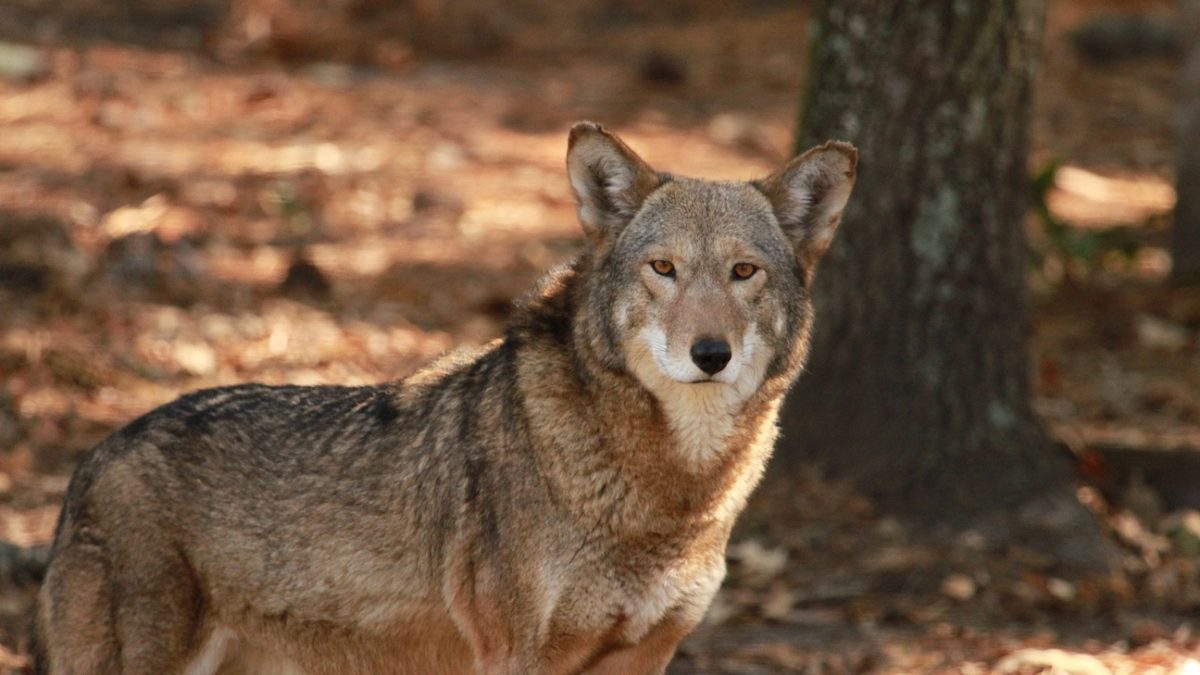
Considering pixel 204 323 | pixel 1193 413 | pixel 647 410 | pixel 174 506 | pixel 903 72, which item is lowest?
pixel 1193 413

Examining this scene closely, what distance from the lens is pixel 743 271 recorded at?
5012mm

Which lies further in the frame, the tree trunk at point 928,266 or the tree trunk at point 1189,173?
the tree trunk at point 1189,173

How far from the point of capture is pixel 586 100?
48.7 ft

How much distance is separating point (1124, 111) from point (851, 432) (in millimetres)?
9512

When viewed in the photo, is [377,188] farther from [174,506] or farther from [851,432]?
[174,506]

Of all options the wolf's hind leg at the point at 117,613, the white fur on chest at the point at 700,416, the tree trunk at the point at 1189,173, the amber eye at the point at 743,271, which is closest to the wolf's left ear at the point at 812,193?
the amber eye at the point at 743,271

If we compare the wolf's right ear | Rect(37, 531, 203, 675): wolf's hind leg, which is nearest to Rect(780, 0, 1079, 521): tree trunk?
the wolf's right ear

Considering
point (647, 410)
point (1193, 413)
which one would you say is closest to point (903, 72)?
point (647, 410)

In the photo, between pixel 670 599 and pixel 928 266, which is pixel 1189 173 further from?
pixel 670 599

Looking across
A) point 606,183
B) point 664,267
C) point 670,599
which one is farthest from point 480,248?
point 670,599

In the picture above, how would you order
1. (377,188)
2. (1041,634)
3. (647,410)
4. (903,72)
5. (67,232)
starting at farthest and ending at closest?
(377,188), (67,232), (903,72), (1041,634), (647,410)

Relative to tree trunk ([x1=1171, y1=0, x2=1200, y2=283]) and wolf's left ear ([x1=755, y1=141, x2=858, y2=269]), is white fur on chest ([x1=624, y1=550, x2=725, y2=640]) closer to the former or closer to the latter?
wolf's left ear ([x1=755, y1=141, x2=858, y2=269])

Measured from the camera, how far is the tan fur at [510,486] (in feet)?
16.1

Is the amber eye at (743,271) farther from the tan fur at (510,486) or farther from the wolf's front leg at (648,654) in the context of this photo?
the wolf's front leg at (648,654)
